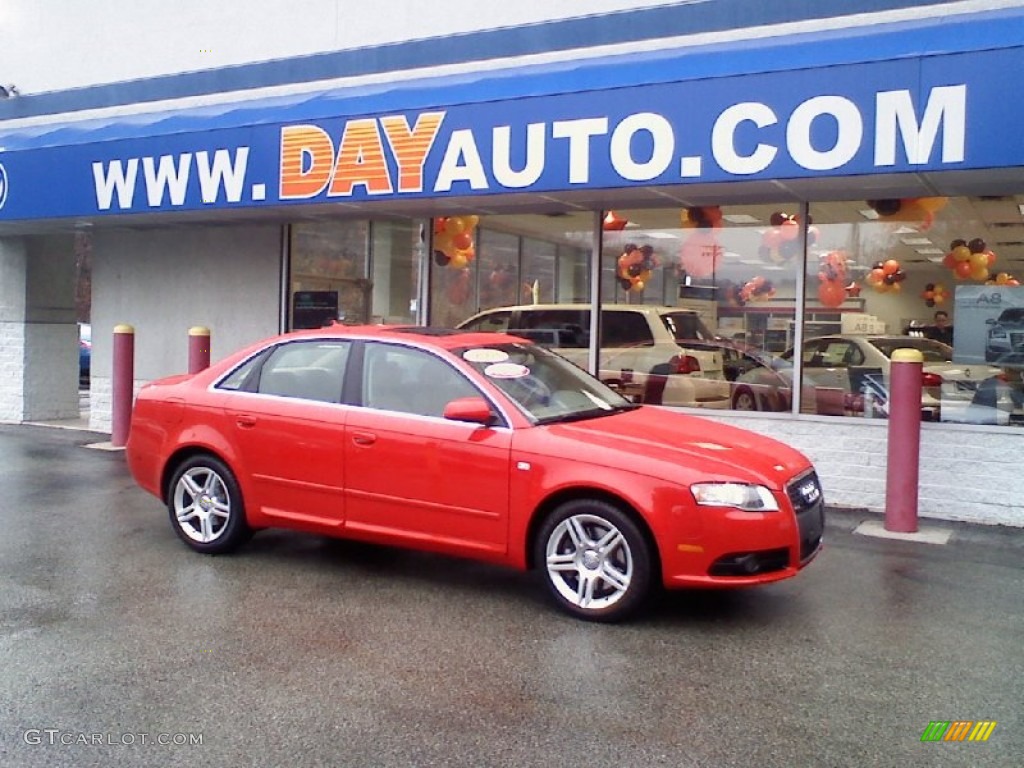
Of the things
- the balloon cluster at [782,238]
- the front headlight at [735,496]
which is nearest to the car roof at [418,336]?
the front headlight at [735,496]

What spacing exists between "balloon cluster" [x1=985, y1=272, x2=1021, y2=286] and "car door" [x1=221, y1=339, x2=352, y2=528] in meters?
5.56

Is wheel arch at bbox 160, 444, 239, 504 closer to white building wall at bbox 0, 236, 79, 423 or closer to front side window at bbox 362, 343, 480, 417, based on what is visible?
front side window at bbox 362, 343, 480, 417

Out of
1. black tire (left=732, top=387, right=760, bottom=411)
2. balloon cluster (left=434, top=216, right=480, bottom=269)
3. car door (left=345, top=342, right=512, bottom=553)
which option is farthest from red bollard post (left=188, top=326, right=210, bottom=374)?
black tire (left=732, top=387, right=760, bottom=411)

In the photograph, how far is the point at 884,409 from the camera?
9047 millimetres

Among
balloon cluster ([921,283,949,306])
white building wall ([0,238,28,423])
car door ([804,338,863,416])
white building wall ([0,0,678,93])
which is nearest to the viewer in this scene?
balloon cluster ([921,283,949,306])

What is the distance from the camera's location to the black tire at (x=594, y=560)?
17.6ft

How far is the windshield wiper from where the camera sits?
19.5 ft

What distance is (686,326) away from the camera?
9984 millimetres

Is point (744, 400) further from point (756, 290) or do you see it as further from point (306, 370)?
point (306, 370)

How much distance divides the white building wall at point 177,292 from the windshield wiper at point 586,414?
665cm

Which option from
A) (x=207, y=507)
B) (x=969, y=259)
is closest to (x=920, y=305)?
(x=969, y=259)

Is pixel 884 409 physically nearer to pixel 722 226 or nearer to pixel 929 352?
pixel 929 352

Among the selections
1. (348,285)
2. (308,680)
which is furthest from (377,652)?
(348,285)

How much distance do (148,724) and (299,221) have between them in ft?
27.3
